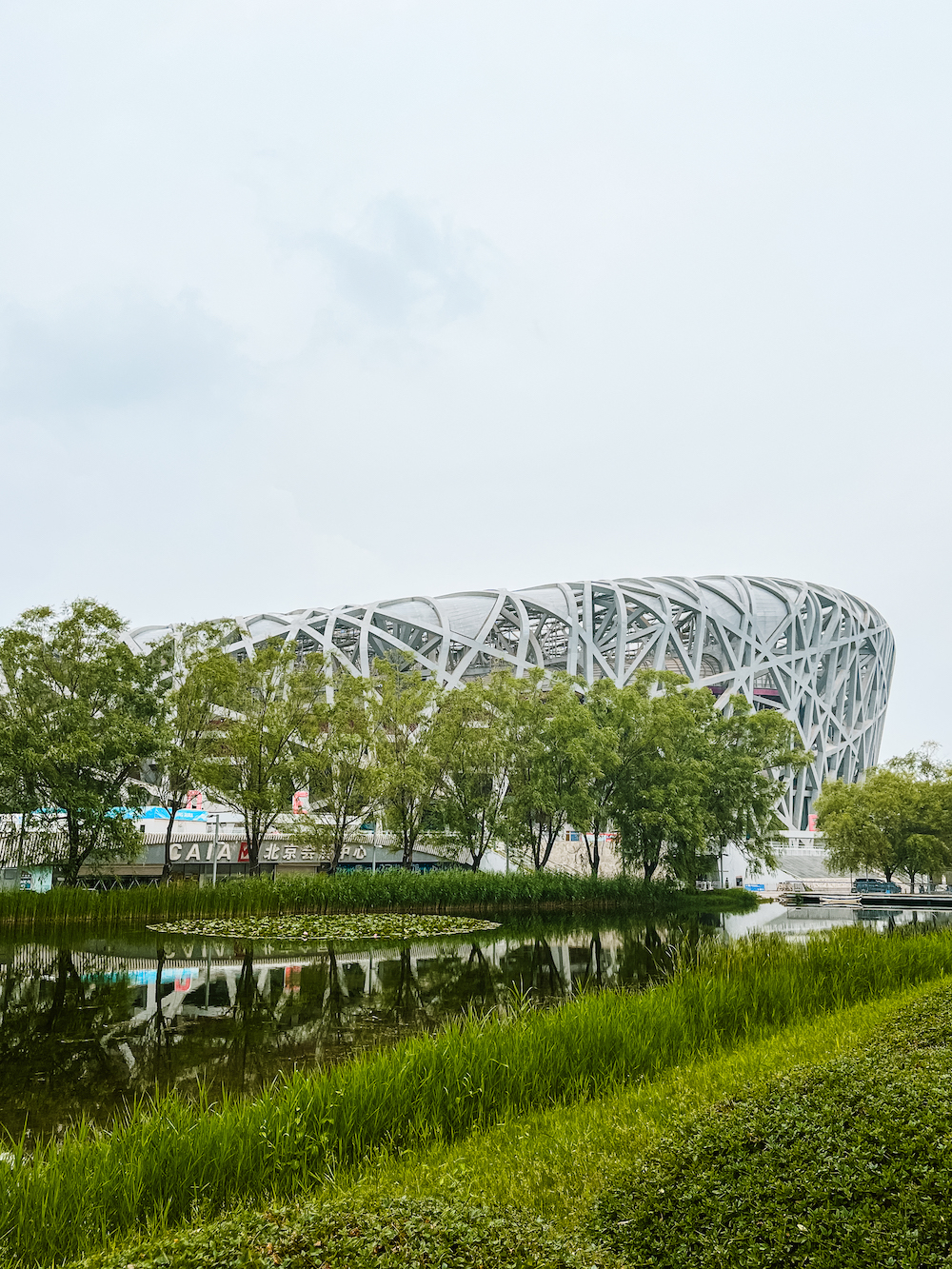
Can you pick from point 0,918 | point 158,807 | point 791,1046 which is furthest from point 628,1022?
point 158,807

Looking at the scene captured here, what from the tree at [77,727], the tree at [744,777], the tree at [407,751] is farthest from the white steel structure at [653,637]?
the tree at [77,727]

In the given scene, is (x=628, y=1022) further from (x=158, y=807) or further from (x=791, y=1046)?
(x=158, y=807)

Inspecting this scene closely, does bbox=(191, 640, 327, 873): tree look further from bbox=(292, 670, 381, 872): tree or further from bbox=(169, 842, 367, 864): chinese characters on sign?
bbox=(169, 842, 367, 864): chinese characters on sign

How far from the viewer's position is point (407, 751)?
30.0 meters

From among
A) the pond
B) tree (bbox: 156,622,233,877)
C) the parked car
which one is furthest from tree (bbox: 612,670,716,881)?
the parked car

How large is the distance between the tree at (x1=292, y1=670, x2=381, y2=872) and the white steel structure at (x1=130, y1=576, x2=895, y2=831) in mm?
25904

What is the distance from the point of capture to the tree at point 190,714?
25.5m

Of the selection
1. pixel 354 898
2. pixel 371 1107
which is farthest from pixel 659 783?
pixel 371 1107

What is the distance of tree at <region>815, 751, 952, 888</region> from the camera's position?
35.2 metres

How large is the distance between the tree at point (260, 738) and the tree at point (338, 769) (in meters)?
0.54

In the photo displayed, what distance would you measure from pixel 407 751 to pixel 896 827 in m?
21.5

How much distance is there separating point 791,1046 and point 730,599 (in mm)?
59433

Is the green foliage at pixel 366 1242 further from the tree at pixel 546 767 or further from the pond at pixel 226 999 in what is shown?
the tree at pixel 546 767

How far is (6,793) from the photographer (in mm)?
23125
